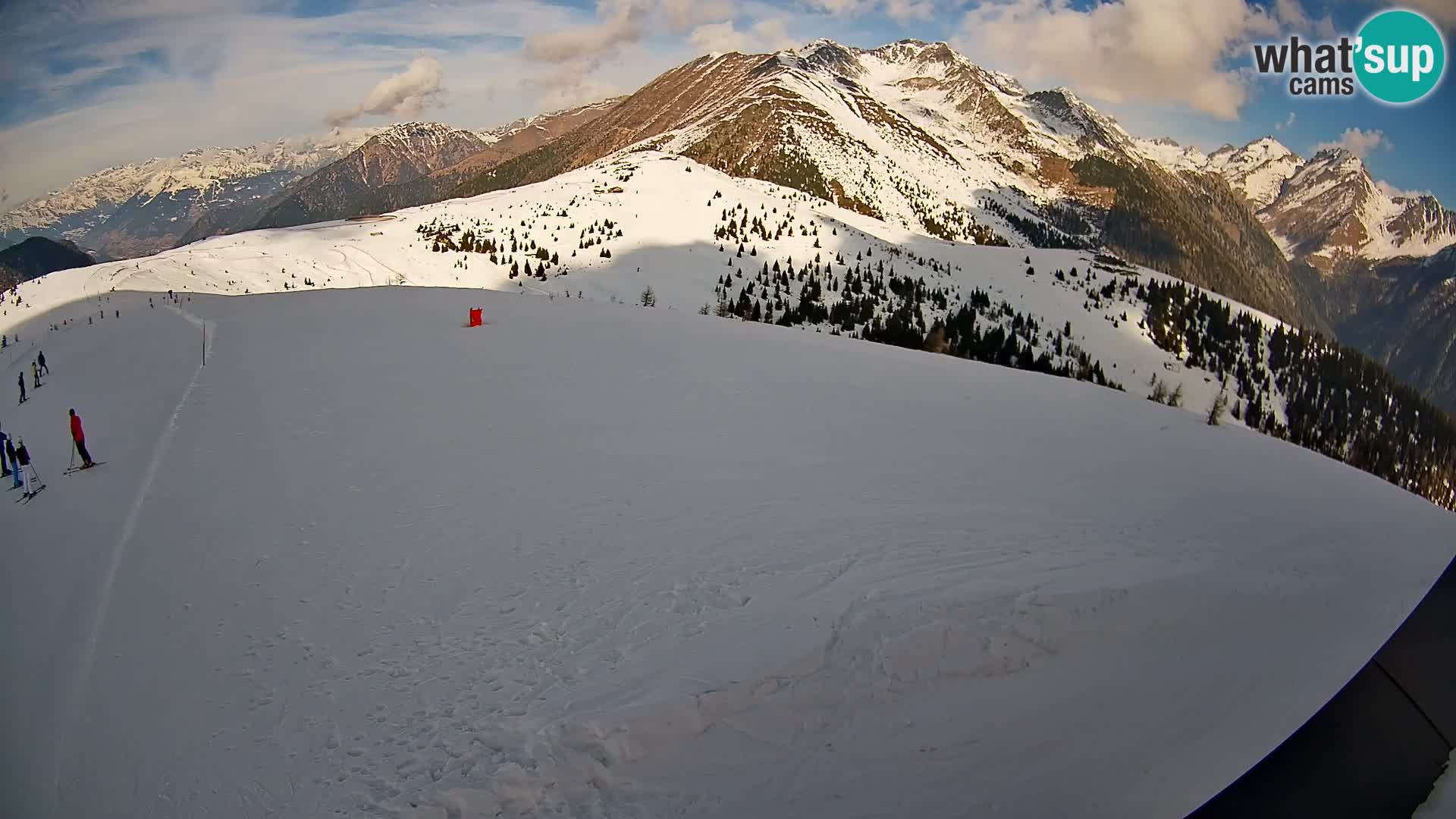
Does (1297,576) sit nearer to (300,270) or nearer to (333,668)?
(333,668)

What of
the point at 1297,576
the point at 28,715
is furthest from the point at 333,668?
the point at 1297,576

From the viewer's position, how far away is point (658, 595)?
6.04m

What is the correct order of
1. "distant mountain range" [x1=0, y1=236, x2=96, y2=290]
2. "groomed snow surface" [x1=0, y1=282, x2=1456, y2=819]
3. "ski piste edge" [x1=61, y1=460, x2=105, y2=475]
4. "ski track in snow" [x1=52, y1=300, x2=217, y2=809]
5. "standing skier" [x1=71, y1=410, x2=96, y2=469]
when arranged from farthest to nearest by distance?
"distant mountain range" [x1=0, y1=236, x2=96, y2=290], "ski piste edge" [x1=61, y1=460, x2=105, y2=475], "standing skier" [x1=71, y1=410, x2=96, y2=469], "ski track in snow" [x1=52, y1=300, x2=217, y2=809], "groomed snow surface" [x1=0, y1=282, x2=1456, y2=819]

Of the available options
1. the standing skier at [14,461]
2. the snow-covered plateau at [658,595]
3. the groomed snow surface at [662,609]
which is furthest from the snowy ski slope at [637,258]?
the groomed snow surface at [662,609]

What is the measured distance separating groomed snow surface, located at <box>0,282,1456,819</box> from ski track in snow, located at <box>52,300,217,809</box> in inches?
1.5

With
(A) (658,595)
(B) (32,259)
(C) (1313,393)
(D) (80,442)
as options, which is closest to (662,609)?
(A) (658,595)

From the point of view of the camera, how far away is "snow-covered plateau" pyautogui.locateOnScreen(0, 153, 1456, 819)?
446cm

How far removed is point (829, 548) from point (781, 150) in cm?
10573

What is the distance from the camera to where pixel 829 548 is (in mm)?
6816

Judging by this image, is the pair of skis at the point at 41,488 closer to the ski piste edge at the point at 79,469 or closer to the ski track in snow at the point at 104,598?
the ski piste edge at the point at 79,469

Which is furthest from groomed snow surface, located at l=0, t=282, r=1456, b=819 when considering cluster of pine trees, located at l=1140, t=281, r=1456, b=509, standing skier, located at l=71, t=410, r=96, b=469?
cluster of pine trees, located at l=1140, t=281, r=1456, b=509

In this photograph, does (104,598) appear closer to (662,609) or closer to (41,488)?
(41,488)

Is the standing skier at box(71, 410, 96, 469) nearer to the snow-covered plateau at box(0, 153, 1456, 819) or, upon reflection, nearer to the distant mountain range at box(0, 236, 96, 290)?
the snow-covered plateau at box(0, 153, 1456, 819)

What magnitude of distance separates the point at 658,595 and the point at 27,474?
34.5 feet
